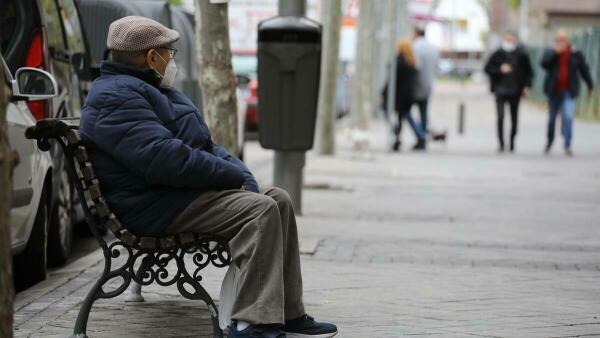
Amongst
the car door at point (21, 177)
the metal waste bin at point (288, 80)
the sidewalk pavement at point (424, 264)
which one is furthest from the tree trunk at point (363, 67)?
the car door at point (21, 177)

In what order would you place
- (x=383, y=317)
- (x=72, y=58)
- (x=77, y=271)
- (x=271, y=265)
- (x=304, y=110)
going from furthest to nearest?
(x=304, y=110) < (x=72, y=58) < (x=77, y=271) < (x=383, y=317) < (x=271, y=265)

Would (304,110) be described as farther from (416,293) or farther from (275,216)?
(275,216)

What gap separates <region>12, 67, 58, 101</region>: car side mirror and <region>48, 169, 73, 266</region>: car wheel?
1.22 metres

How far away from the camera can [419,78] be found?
2108 cm

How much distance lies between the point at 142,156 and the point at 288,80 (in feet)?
16.5

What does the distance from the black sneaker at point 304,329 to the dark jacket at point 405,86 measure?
1560 cm

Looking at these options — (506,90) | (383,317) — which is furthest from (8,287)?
(506,90)

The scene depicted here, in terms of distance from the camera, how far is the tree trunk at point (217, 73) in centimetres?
878

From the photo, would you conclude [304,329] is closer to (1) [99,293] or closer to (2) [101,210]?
(1) [99,293]

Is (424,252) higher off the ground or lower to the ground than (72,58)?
lower

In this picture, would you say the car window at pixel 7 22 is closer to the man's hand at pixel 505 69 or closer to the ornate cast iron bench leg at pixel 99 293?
the ornate cast iron bench leg at pixel 99 293

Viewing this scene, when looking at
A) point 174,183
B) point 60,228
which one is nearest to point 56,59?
point 60,228

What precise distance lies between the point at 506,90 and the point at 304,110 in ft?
35.6

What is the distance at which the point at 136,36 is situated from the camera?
541cm
